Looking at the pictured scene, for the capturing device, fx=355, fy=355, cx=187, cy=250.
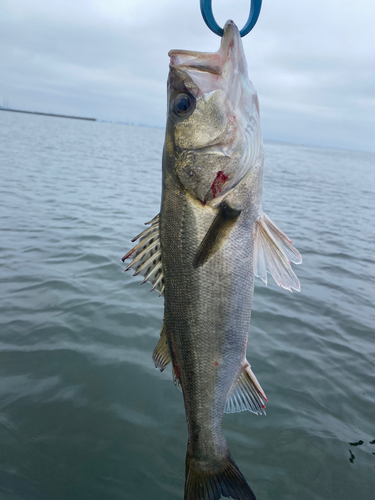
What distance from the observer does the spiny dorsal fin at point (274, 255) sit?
2.31 m

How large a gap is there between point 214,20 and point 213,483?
2744mm

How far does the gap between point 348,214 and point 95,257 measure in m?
12.5

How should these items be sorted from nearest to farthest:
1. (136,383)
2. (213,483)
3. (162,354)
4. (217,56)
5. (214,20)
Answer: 1. (214,20)
2. (217,56)
3. (213,483)
4. (162,354)
5. (136,383)

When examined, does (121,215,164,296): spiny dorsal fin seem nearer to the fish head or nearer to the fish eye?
the fish head

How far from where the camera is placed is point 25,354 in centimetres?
499

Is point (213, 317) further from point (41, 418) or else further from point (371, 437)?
point (371, 437)

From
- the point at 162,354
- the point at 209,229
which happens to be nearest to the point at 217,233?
the point at 209,229

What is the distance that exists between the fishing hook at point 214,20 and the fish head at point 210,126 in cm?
19

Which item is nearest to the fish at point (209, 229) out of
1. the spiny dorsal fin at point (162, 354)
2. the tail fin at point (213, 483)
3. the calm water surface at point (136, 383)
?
the tail fin at point (213, 483)

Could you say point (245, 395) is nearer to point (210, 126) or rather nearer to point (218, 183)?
point (218, 183)

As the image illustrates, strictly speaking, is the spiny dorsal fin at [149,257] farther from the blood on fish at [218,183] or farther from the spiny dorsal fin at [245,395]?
the spiny dorsal fin at [245,395]

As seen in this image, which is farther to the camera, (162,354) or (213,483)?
(162,354)

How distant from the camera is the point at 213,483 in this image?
2285mm

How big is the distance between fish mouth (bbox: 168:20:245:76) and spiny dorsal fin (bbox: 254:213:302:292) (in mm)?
945
